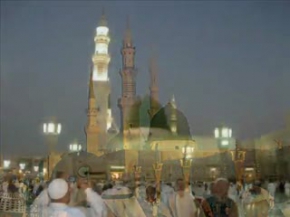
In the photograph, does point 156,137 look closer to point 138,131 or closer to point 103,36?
point 138,131

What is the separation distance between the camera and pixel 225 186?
2.41 meters

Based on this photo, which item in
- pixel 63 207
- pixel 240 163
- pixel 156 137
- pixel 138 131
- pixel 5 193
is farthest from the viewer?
pixel 138 131

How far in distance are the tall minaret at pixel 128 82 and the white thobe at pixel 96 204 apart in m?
22.1

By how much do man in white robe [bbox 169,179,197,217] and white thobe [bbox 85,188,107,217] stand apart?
2.17 feet

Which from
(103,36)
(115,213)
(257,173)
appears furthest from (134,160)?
(115,213)

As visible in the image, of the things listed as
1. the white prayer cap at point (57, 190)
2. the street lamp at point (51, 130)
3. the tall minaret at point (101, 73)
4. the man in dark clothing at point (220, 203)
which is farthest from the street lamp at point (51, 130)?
the tall minaret at point (101, 73)

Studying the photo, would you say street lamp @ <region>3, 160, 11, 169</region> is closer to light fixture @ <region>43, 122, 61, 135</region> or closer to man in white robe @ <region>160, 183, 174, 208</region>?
light fixture @ <region>43, 122, 61, 135</region>

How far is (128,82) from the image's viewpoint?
24.5 metres

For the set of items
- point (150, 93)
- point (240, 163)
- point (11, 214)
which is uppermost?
point (150, 93)

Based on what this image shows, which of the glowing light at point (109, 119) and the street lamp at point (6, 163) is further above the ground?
the glowing light at point (109, 119)

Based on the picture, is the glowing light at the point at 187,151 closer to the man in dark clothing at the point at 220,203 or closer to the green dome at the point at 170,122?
the man in dark clothing at the point at 220,203

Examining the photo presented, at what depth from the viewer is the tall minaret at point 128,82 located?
24.5 metres

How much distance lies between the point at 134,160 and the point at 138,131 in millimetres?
4706

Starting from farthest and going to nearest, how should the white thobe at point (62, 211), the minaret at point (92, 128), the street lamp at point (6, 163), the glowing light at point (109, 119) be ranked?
the glowing light at point (109, 119) < the minaret at point (92, 128) < the street lamp at point (6, 163) < the white thobe at point (62, 211)
